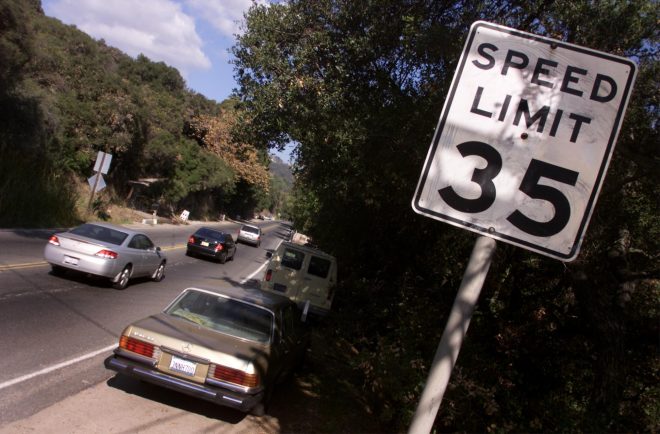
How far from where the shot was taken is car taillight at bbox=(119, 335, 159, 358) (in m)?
6.09

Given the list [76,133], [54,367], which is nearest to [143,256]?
[54,367]

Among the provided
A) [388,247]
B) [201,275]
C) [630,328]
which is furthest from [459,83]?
[201,275]

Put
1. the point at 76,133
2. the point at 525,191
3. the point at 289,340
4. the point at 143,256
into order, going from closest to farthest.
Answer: the point at 525,191, the point at 289,340, the point at 143,256, the point at 76,133

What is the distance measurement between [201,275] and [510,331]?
1449 centimetres

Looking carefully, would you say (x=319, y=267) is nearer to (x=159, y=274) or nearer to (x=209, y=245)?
(x=159, y=274)

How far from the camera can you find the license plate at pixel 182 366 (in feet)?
19.6

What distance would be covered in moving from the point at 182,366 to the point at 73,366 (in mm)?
2109

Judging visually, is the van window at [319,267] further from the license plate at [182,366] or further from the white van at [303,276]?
the license plate at [182,366]

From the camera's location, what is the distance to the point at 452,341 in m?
2.27

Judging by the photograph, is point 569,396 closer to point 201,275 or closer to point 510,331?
point 510,331

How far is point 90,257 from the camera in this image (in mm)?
12406

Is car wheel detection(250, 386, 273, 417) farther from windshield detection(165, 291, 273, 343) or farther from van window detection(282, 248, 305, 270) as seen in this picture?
van window detection(282, 248, 305, 270)

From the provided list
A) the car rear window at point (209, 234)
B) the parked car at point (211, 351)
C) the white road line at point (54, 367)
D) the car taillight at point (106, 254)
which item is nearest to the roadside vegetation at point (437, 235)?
the parked car at point (211, 351)

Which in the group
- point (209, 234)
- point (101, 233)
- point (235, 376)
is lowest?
point (209, 234)
